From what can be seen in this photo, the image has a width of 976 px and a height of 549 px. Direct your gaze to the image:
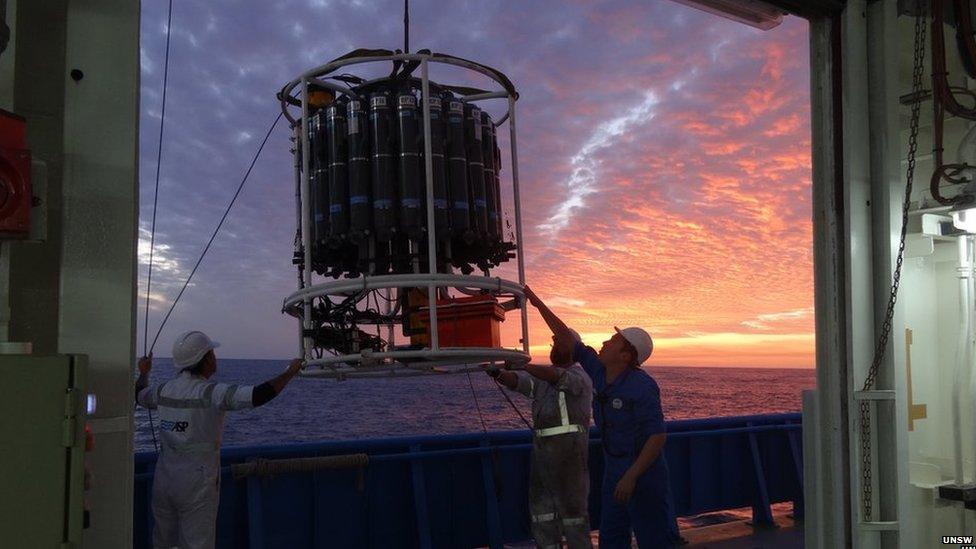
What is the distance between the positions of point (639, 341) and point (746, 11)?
2399 mm

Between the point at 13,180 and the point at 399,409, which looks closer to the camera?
the point at 13,180

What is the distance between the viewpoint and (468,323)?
13.5ft

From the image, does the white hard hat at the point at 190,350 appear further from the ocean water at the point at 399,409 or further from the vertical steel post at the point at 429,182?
the ocean water at the point at 399,409

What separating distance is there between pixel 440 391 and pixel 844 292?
98353mm

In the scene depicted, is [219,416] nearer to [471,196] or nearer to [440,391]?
[471,196]

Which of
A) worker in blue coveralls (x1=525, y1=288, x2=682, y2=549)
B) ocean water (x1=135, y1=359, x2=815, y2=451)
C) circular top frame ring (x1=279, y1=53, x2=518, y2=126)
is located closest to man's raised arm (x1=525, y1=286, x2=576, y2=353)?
worker in blue coveralls (x1=525, y1=288, x2=682, y2=549)

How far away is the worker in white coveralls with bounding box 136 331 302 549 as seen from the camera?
5336mm

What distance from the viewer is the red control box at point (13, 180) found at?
2.05 metres

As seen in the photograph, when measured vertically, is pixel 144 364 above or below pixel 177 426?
above

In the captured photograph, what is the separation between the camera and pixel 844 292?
4.61m

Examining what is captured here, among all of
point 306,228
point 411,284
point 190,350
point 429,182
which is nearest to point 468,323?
point 411,284

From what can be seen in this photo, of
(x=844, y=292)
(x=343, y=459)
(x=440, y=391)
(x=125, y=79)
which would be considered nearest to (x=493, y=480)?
(x=343, y=459)

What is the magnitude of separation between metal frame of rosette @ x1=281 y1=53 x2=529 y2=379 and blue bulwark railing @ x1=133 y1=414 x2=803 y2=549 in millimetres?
2228

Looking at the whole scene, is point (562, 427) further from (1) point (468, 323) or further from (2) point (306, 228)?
(2) point (306, 228)
